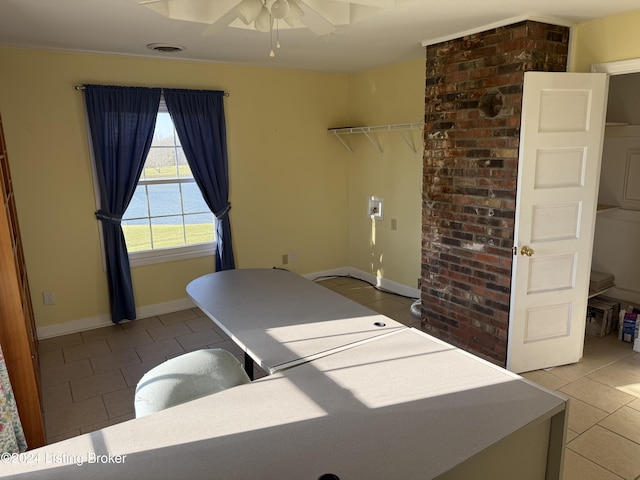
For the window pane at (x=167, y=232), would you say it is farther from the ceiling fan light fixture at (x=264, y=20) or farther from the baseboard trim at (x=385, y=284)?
the ceiling fan light fixture at (x=264, y=20)

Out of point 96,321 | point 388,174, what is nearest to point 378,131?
point 388,174

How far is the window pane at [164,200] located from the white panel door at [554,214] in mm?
2998

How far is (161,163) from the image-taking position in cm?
427

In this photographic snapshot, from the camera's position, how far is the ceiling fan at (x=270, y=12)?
1812mm

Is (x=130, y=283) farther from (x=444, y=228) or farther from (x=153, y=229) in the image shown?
(x=444, y=228)

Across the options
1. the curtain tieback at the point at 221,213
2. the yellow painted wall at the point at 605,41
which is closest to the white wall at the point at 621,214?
the yellow painted wall at the point at 605,41

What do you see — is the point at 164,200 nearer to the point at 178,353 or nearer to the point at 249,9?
the point at 178,353

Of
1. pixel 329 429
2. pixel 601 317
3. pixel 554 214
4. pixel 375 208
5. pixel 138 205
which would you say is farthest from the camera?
pixel 375 208

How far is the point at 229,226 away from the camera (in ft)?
15.0

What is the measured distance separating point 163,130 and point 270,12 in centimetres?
Result: 267

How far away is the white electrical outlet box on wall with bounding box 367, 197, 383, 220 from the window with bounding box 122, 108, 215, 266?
1751 millimetres

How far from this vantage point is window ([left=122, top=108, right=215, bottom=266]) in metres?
4.20

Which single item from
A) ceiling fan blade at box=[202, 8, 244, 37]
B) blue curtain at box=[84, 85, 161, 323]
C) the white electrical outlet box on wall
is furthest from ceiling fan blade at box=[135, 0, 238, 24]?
the white electrical outlet box on wall

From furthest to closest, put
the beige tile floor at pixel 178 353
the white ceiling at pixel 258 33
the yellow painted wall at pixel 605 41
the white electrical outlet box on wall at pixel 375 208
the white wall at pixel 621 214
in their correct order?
the white electrical outlet box on wall at pixel 375 208 → the white wall at pixel 621 214 → the yellow painted wall at pixel 605 41 → the white ceiling at pixel 258 33 → the beige tile floor at pixel 178 353
